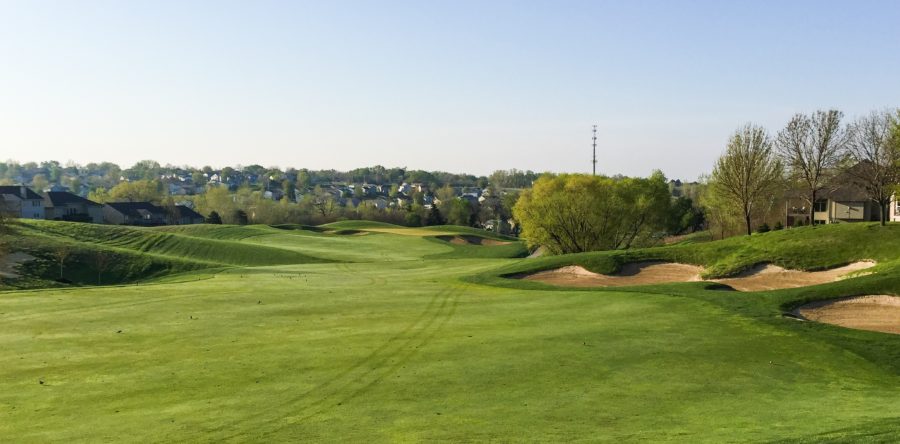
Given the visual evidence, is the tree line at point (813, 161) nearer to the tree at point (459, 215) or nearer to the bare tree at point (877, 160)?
the bare tree at point (877, 160)

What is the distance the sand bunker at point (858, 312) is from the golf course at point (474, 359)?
0.45 meters

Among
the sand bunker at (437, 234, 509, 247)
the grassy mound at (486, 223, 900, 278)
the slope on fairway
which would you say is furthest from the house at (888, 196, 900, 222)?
→ the sand bunker at (437, 234, 509, 247)

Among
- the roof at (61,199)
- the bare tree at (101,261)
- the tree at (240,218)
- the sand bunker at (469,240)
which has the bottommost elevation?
the bare tree at (101,261)

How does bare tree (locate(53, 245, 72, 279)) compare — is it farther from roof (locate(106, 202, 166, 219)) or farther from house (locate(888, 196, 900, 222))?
roof (locate(106, 202, 166, 219))

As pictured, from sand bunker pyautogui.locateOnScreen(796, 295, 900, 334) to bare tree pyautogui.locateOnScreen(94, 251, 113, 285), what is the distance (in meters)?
64.8

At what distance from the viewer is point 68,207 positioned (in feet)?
496

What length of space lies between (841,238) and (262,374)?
42.8m

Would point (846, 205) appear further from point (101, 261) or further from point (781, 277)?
point (101, 261)

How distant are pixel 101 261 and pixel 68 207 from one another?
86.5 meters

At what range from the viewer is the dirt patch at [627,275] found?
51562mm

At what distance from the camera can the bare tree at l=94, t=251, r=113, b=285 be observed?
74.6 m

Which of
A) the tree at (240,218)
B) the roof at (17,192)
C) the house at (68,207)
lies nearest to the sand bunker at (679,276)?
the roof at (17,192)

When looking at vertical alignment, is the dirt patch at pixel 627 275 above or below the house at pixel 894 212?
below

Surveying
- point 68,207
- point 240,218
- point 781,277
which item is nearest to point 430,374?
point 781,277
